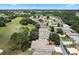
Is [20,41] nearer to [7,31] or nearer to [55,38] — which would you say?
[7,31]

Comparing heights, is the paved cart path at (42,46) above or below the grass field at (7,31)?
below

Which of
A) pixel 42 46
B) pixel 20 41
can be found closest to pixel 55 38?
pixel 42 46

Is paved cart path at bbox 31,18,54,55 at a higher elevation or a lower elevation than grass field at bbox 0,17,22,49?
lower

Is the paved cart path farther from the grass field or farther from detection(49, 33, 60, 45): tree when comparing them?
the grass field

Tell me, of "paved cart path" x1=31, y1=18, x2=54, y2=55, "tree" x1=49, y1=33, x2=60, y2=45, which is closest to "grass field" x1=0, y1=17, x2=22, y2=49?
"paved cart path" x1=31, y1=18, x2=54, y2=55

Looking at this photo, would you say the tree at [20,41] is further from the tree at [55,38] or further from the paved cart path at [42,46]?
the tree at [55,38]

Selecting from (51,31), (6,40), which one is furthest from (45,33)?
(6,40)

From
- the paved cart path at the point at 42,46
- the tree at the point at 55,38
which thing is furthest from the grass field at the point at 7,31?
the tree at the point at 55,38

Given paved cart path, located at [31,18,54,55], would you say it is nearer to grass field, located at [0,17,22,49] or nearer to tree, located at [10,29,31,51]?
tree, located at [10,29,31,51]

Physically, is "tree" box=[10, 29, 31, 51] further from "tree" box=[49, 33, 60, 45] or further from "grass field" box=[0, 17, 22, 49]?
"tree" box=[49, 33, 60, 45]

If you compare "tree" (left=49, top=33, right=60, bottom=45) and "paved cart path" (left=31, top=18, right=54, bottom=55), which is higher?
"tree" (left=49, top=33, right=60, bottom=45)

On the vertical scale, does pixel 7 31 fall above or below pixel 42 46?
above

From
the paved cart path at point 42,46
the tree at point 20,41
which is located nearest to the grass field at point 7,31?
the tree at point 20,41

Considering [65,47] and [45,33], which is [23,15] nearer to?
[45,33]
